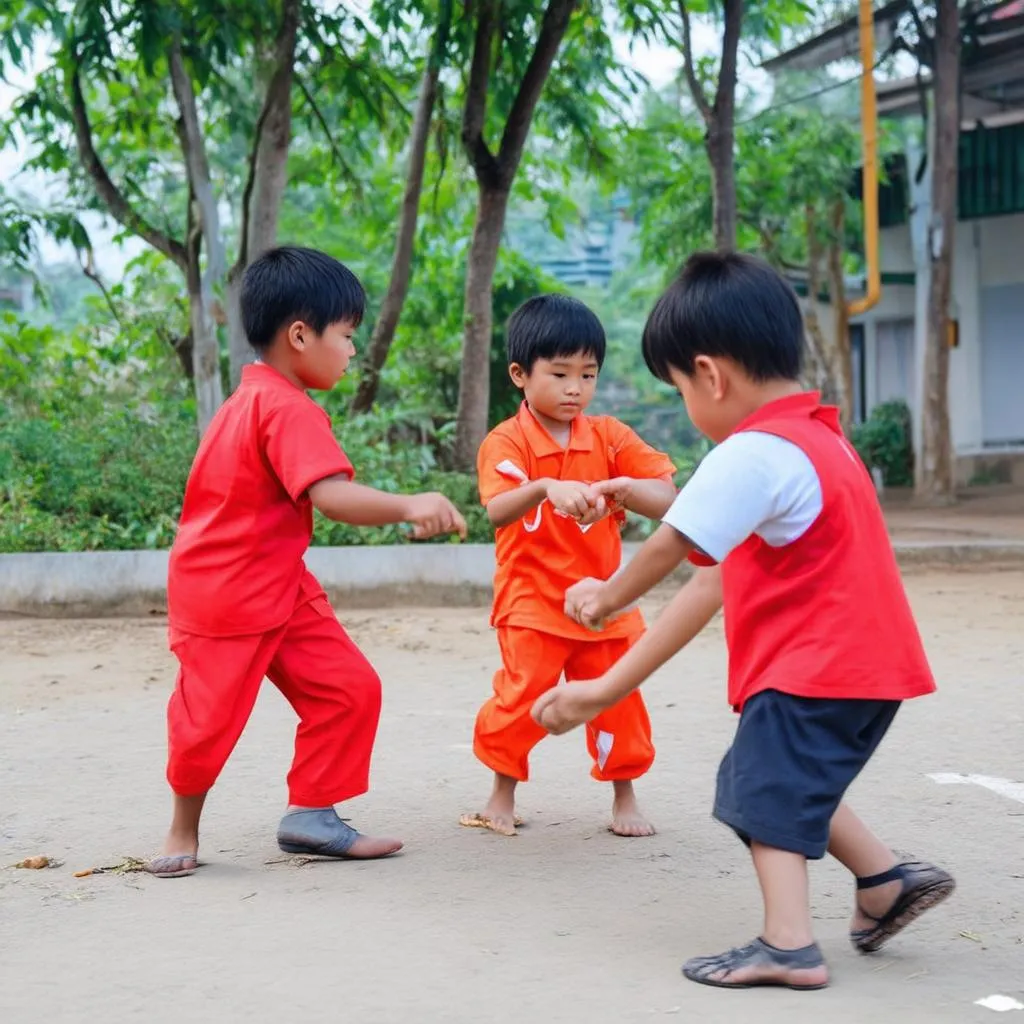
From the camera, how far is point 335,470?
3.41 meters

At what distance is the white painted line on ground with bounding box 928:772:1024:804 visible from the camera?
13.9ft

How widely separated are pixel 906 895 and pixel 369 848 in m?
1.38

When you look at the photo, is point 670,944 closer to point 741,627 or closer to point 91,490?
point 741,627

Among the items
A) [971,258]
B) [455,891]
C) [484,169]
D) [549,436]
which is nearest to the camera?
[455,891]

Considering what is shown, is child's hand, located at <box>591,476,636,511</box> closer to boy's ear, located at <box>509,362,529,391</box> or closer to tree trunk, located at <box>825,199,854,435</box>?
boy's ear, located at <box>509,362,529,391</box>

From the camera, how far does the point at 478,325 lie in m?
10.7

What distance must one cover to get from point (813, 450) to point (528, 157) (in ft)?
38.7

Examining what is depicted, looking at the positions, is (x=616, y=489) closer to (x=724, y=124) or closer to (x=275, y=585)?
(x=275, y=585)

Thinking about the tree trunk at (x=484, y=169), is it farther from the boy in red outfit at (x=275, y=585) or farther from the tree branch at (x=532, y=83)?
the boy in red outfit at (x=275, y=585)

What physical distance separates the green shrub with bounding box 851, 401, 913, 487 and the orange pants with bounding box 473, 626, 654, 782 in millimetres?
15164

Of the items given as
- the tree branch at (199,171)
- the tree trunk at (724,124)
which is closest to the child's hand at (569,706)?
the tree branch at (199,171)


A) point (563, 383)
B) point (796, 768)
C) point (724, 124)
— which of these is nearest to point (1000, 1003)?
point (796, 768)

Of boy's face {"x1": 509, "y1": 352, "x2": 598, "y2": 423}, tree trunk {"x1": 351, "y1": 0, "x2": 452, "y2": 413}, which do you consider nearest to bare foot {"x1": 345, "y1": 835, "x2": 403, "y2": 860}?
boy's face {"x1": 509, "y1": 352, "x2": 598, "y2": 423}

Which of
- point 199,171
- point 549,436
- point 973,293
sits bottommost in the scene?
point 549,436
